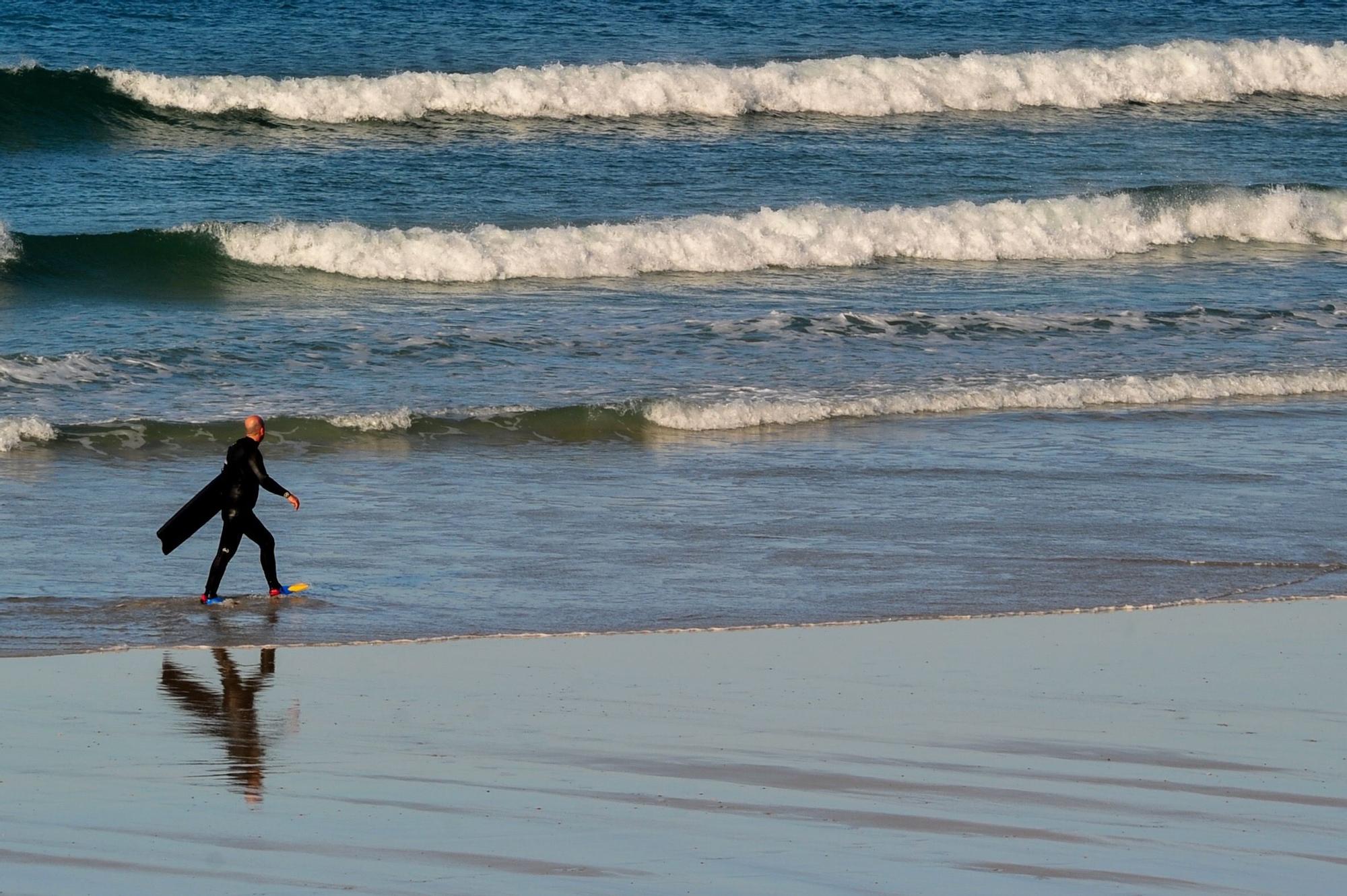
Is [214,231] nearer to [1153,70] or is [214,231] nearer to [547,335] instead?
[547,335]

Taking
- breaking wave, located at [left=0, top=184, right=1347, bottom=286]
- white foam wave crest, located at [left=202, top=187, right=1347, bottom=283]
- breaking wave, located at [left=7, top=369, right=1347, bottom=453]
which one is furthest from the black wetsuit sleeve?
white foam wave crest, located at [left=202, top=187, right=1347, bottom=283]

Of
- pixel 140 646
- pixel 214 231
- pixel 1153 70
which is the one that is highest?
pixel 1153 70

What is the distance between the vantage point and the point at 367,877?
18.5 ft

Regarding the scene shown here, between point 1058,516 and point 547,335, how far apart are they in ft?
22.8

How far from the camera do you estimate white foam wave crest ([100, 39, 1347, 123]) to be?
86.9ft

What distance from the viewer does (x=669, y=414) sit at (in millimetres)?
14930

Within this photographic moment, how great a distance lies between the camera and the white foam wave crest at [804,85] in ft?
86.9

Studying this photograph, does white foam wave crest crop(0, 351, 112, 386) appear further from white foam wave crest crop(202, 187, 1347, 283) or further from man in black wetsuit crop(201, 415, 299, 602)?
man in black wetsuit crop(201, 415, 299, 602)

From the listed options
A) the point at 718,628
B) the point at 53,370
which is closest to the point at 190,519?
the point at 718,628

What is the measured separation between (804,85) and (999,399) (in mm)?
13684

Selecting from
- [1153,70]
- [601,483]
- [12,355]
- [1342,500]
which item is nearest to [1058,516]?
[1342,500]

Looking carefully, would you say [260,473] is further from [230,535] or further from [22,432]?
[22,432]

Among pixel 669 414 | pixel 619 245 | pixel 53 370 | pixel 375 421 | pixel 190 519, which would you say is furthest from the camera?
pixel 619 245

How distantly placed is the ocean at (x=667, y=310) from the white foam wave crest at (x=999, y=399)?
0.06m
